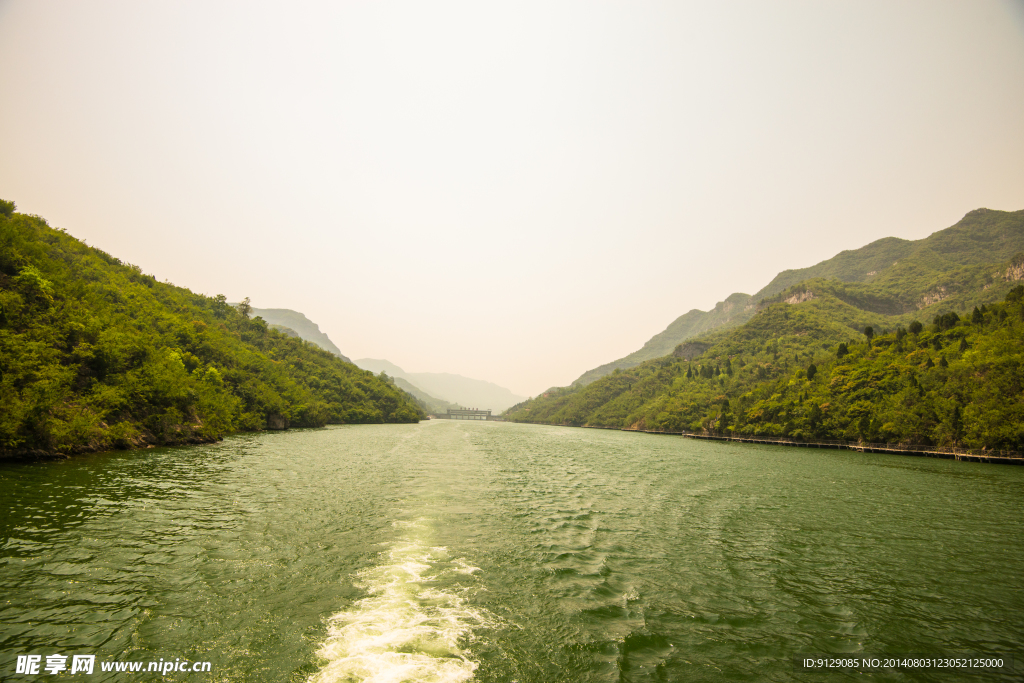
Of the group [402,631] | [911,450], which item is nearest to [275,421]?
[402,631]

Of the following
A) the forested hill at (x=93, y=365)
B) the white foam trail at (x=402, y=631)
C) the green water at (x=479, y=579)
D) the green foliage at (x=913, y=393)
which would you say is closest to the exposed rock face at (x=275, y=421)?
the forested hill at (x=93, y=365)

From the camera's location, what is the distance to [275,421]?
324 feet

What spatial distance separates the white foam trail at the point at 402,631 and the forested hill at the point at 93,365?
133 feet

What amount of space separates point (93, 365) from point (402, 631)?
5906 centimetres

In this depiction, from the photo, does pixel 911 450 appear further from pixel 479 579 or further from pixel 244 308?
pixel 244 308

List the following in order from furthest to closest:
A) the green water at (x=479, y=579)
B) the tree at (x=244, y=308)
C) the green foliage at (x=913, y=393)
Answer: the tree at (x=244, y=308)
the green foliage at (x=913, y=393)
the green water at (x=479, y=579)

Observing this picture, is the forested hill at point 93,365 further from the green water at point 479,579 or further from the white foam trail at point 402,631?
the white foam trail at point 402,631

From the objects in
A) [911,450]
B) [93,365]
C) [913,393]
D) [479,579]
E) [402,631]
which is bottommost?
[911,450]

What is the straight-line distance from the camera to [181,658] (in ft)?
31.8

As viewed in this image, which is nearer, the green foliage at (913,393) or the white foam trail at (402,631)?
the white foam trail at (402,631)

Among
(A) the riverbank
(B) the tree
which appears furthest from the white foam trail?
(B) the tree

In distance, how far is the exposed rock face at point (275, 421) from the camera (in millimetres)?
97062

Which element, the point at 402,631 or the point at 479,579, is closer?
the point at 402,631

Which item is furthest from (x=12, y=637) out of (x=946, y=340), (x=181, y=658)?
(x=946, y=340)
